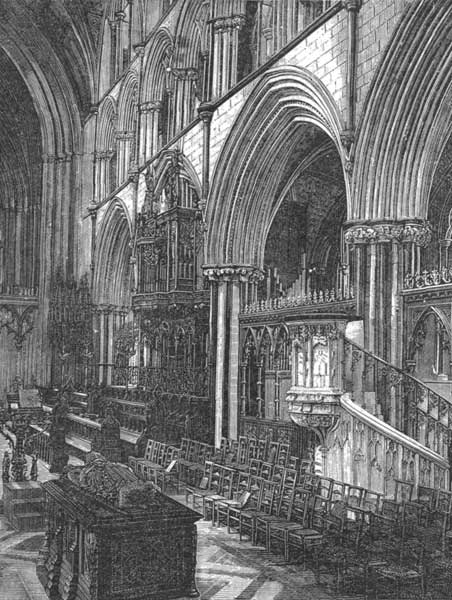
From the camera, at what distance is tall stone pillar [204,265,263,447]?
14.4m

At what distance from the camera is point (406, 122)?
33.2 feet

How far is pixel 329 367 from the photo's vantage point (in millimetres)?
8703

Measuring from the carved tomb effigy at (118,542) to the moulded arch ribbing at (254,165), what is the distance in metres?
7.97

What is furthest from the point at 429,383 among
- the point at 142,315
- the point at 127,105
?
the point at 127,105

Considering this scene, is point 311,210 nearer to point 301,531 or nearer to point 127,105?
point 127,105

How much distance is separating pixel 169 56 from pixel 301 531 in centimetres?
1389

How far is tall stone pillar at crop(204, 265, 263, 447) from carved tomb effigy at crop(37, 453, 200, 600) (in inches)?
306

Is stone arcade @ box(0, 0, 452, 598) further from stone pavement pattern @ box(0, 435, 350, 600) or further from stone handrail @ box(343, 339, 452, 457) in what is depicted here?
stone pavement pattern @ box(0, 435, 350, 600)

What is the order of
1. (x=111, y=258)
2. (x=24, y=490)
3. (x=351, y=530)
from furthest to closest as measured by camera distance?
1. (x=111, y=258)
2. (x=24, y=490)
3. (x=351, y=530)

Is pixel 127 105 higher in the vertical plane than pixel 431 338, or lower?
higher

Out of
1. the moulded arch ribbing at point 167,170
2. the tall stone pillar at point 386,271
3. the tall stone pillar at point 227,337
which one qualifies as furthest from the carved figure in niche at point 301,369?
the moulded arch ribbing at point 167,170

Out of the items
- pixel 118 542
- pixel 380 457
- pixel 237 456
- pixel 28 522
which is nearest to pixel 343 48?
pixel 380 457

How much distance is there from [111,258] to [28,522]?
51.3ft

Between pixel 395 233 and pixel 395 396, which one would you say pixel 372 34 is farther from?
pixel 395 396
